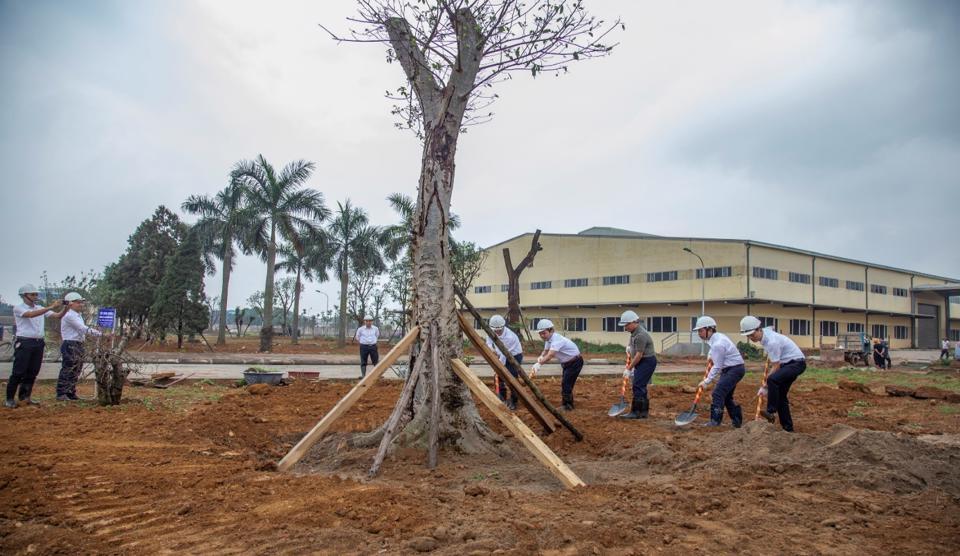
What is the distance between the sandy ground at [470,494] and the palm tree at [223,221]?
2320cm

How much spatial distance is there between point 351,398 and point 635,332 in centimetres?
544

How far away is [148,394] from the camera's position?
436 inches

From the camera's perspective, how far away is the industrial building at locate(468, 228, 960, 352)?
37.3 meters

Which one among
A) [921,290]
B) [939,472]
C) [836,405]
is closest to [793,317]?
[921,290]

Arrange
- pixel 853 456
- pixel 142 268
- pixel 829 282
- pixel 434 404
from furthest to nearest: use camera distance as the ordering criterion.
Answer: pixel 829 282
pixel 142 268
pixel 434 404
pixel 853 456

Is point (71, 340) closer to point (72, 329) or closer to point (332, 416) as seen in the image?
point (72, 329)

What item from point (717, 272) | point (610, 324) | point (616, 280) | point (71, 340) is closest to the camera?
point (71, 340)

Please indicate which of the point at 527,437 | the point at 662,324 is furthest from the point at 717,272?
the point at 527,437

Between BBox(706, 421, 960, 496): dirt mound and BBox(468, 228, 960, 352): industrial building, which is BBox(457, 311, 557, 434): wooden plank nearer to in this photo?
BBox(706, 421, 960, 496): dirt mound

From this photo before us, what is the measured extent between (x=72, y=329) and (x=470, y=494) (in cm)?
796

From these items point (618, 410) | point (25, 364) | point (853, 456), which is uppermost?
point (25, 364)

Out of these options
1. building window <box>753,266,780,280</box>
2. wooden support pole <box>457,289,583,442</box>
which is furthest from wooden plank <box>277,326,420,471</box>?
building window <box>753,266,780,280</box>

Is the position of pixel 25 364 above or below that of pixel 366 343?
below

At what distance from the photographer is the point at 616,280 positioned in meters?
43.0
